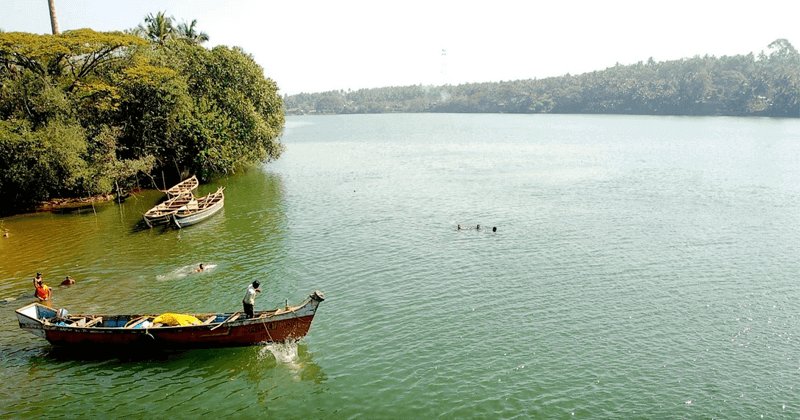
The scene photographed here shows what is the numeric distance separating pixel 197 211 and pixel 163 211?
2.82 meters

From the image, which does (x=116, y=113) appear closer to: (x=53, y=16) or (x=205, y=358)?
(x=53, y=16)

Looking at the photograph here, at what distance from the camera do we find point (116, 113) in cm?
5150

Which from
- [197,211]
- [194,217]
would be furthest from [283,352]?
[197,211]

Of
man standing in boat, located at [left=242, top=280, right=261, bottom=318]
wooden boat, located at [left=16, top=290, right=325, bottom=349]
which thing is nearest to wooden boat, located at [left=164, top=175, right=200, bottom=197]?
wooden boat, located at [left=16, top=290, right=325, bottom=349]

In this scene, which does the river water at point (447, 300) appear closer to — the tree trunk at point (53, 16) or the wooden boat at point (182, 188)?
the wooden boat at point (182, 188)

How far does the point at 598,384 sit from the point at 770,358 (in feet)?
26.6

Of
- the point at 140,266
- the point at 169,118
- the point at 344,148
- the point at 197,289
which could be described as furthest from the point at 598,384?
the point at 344,148

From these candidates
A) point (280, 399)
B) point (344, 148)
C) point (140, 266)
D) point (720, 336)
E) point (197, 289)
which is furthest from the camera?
point (344, 148)

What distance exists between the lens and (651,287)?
2850 centimetres

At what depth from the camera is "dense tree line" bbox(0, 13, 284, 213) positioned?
4409cm

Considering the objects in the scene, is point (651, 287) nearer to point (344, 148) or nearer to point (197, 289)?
point (197, 289)

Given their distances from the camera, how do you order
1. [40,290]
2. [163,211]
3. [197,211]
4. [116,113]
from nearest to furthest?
[40,290] → [163,211] → [197,211] → [116,113]

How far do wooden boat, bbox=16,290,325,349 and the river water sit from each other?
688mm

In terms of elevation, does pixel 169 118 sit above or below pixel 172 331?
above
